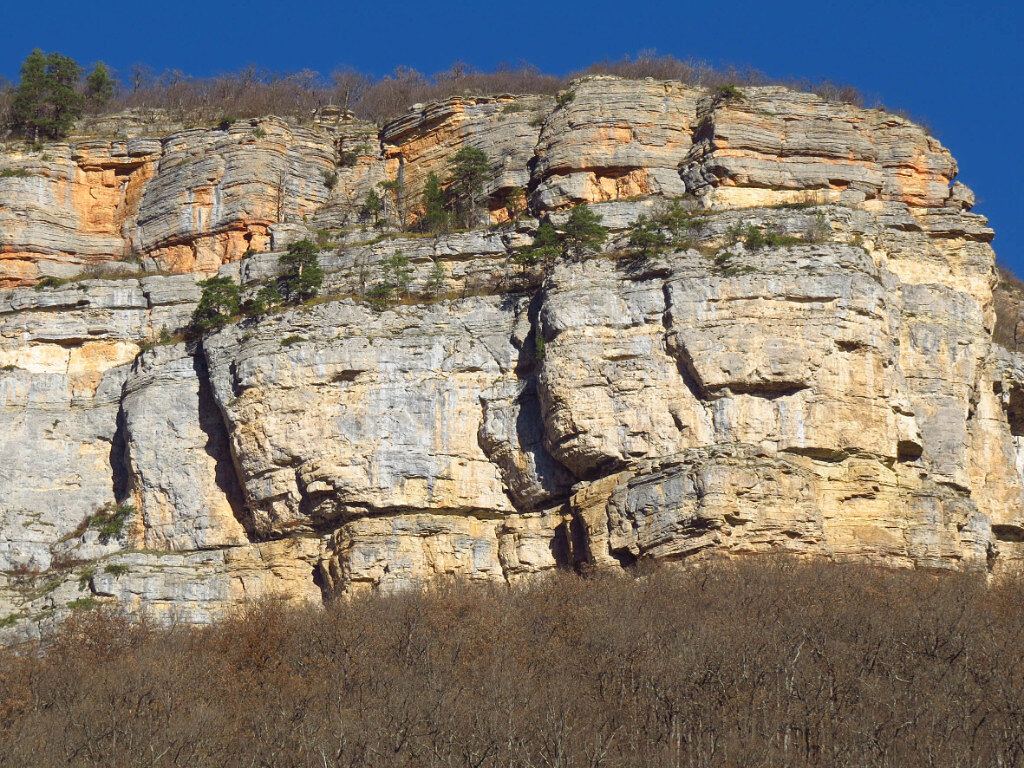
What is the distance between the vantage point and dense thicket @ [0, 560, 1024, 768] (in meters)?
37.6

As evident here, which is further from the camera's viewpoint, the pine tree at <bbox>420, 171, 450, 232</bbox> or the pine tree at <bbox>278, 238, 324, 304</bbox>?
the pine tree at <bbox>420, 171, 450, 232</bbox>

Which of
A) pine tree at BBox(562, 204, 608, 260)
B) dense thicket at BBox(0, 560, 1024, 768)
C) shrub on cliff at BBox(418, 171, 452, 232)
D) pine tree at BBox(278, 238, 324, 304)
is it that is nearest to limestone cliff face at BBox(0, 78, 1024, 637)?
pine tree at BBox(278, 238, 324, 304)

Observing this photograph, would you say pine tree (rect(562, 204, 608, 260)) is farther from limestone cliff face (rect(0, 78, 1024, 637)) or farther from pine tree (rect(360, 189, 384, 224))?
pine tree (rect(360, 189, 384, 224))

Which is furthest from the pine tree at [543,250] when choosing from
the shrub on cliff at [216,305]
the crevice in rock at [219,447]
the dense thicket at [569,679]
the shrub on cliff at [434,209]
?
the dense thicket at [569,679]

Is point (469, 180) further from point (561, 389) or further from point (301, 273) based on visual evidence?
point (561, 389)

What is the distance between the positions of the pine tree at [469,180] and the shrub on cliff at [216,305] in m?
8.23

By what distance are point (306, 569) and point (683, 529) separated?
10930 mm

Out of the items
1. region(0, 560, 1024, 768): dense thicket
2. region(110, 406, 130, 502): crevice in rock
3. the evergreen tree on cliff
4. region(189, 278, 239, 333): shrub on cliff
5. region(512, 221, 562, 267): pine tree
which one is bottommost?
region(0, 560, 1024, 768): dense thicket

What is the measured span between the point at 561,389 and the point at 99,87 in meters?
29.2

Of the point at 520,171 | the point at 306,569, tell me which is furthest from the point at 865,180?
the point at 306,569

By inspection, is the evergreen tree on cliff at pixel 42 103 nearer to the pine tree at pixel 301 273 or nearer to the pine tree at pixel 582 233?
the pine tree at pixel 301 273

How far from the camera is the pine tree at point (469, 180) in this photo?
203 feet

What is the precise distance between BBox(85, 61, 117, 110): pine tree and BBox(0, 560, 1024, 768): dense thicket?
28.2 m

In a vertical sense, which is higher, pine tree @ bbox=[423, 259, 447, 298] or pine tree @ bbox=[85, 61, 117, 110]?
pine tree @ bbox=[85, 61, 117, 110]
